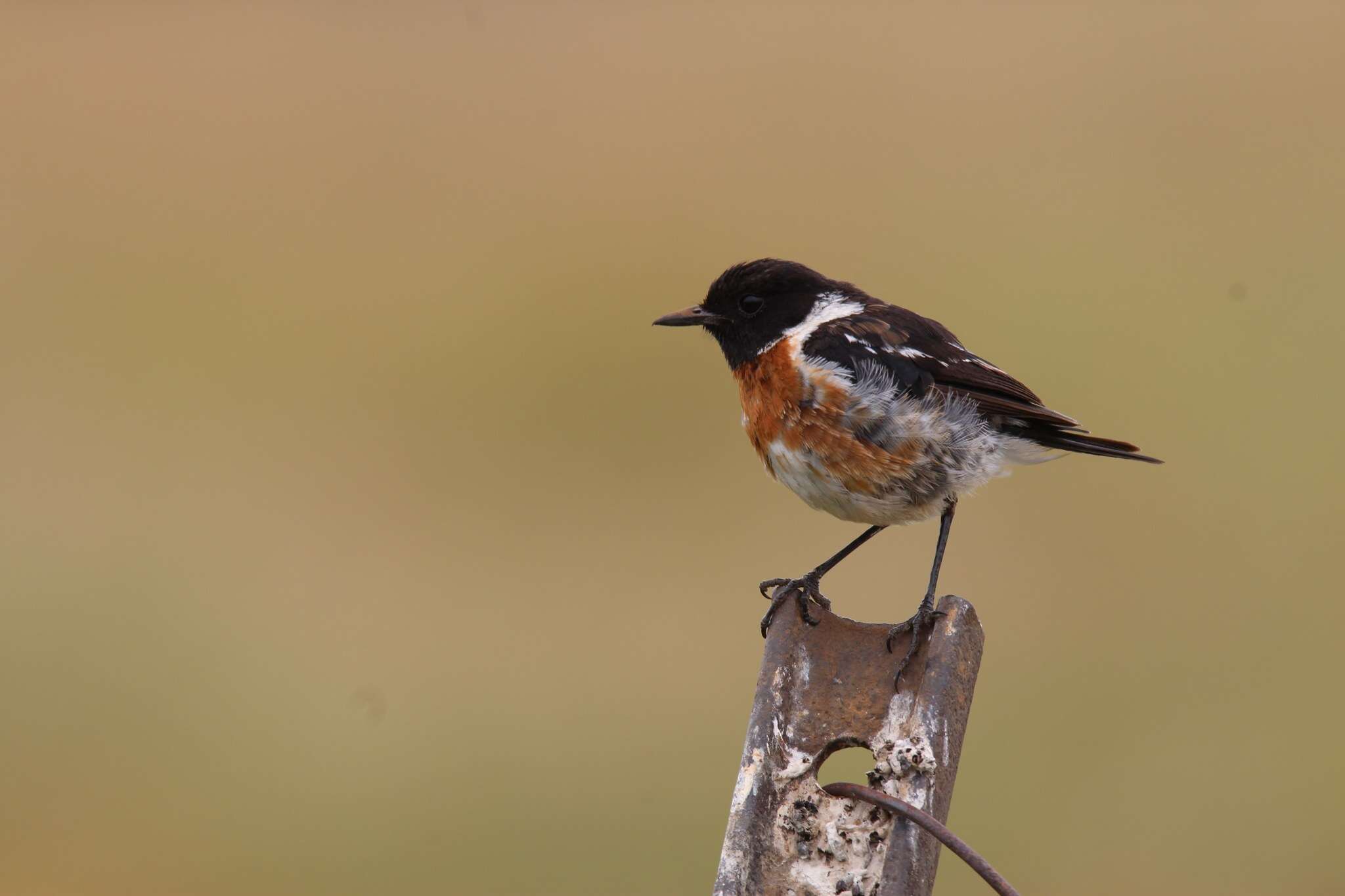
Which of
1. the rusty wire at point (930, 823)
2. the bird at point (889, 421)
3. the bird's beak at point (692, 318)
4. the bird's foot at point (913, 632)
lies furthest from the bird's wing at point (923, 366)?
the rusty wire at point (930, 823)

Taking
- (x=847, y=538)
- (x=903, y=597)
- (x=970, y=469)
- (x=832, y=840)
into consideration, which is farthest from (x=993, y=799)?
(x=832, y=840)

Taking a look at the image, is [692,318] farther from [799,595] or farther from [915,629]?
[915,629]

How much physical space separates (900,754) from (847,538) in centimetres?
830

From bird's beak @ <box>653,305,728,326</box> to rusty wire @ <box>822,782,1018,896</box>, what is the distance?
2.14 metres

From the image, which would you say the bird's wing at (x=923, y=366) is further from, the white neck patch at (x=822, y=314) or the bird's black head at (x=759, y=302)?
the bird's black head at (x=759, y=302)

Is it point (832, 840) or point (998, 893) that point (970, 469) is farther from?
point (998, 893)

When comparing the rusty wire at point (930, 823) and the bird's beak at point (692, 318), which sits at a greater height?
the bird's beak at point (692, 318)

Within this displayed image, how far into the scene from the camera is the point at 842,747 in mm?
2736

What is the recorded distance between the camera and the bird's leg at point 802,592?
9.49ft

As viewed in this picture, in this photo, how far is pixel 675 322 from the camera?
449cm

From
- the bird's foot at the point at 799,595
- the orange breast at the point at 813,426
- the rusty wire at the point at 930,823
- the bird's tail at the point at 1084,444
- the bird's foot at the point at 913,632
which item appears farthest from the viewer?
the orange breast at the point at 813,426

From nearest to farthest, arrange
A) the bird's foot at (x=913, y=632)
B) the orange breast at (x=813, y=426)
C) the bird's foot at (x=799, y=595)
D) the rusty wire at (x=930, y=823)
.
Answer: the rusty wire at (x=930, y=823)
the bird's foot at (x=913, y=632)
the bird's foot at (x=799, y=595)
the orange breast at (x=813, y=426)

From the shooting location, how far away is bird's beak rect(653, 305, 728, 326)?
450cm

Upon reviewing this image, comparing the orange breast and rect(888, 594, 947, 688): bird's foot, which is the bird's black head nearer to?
the orange breast
